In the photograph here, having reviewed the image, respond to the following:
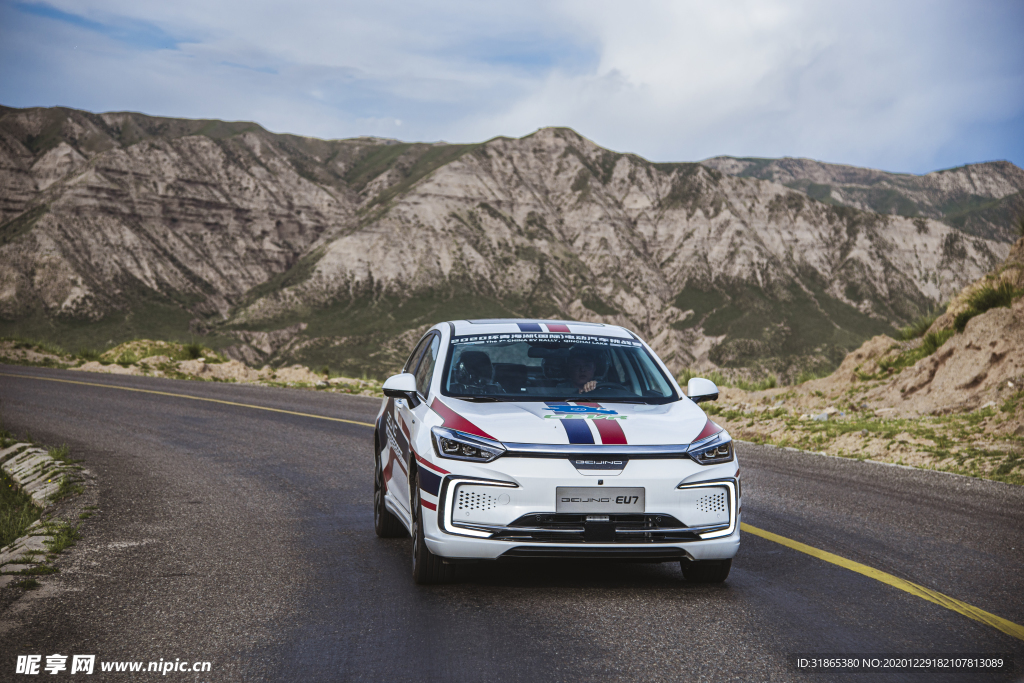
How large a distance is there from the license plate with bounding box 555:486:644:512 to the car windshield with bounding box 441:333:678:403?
3.67 feet

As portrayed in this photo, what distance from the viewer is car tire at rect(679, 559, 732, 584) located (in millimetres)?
5496

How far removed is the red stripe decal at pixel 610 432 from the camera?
16.7ft

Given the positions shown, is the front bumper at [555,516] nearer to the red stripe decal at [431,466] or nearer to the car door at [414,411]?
the red stripe decal at [431,466]

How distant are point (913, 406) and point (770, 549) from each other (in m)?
9.28

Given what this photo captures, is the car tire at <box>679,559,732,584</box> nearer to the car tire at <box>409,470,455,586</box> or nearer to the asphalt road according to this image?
the asphalt road

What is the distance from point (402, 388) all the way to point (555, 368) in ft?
3.80

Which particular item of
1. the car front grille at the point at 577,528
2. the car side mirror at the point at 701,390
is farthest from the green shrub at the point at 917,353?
the car front grille at the point at 577,528

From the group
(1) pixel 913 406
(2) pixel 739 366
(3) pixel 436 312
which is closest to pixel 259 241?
(3) pixel 436 312

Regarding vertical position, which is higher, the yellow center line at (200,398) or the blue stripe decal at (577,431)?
the blue stripe decal at (577,431)

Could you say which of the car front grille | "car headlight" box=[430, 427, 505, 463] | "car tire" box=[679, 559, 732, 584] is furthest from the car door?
"car tire" box=[679, 559, 732, 584]

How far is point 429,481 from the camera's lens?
5.26 m

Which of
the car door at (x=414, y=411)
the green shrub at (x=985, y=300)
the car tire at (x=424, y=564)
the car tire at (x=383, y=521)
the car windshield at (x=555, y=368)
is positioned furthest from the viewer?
the green shrub at (x=985, y=300)

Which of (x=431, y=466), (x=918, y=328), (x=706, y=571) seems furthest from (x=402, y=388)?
(x=918, y=328)

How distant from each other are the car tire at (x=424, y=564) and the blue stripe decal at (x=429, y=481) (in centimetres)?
11
